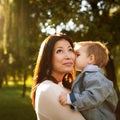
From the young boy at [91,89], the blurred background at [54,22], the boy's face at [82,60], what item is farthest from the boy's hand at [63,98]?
the blurred background at [54,22]

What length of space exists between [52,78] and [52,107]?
309 millimetres

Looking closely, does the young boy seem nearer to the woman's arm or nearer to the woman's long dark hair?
the woman's arm

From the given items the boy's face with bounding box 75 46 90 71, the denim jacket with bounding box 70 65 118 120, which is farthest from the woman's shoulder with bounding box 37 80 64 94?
the boy's face with bounding box 75 46 90 71

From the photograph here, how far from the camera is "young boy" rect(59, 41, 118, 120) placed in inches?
115

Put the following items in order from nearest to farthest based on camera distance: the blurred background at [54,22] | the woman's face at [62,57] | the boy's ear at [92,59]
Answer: the woman's face at [62,57] < the boy's ear at [92,59] < the blurred background at [54,22]

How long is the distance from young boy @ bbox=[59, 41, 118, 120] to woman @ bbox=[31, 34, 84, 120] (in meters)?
0.06

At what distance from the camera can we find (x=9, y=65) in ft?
76.2

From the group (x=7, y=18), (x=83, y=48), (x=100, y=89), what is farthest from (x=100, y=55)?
(x=7, y=18)

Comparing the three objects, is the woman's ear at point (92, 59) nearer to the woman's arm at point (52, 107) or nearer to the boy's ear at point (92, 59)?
the boy's ear at point (92, 59)

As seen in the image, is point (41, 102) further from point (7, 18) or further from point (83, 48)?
point (7, 18)

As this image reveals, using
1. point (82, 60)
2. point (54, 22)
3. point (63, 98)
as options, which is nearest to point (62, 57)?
point (82, 60)

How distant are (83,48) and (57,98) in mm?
557

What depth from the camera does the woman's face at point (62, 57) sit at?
3098 millimetres

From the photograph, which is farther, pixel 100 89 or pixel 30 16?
pixel 30 16
